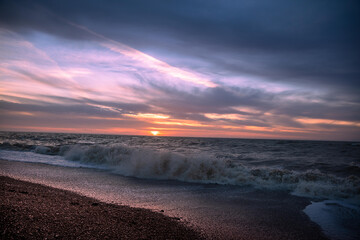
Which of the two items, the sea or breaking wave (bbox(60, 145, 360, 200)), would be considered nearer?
the sea

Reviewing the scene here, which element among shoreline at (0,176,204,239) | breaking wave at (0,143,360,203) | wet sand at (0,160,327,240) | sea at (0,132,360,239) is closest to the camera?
shoreline at (0,176,204,239)

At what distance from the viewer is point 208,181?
9.70m

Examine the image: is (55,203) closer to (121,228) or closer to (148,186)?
(121,228)

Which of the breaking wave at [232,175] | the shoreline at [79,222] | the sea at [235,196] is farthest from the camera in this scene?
the breaking wave at [232,175]

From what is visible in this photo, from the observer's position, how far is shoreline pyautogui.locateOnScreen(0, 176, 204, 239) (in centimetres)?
312

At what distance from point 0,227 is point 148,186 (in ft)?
18.4

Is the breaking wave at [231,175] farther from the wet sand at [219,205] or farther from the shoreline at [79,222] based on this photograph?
the shoreline at [79,222]

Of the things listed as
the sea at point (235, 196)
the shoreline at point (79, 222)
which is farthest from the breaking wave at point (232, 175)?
the shoreline at point (79, 222)

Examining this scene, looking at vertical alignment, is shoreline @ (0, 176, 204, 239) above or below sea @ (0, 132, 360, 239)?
above

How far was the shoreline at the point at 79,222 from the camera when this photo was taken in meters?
3.12

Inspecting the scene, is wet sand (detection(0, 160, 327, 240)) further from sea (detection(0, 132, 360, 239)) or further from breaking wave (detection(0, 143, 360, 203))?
breaking wave (detection(0, 143, 360, 203))

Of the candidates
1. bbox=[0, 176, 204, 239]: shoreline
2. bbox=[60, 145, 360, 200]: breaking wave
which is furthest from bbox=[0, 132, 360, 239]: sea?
bbox=[0, 176, 204, 239]: shoreline

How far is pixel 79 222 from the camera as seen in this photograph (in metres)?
3.66

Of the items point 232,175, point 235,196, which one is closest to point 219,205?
point 235,196
